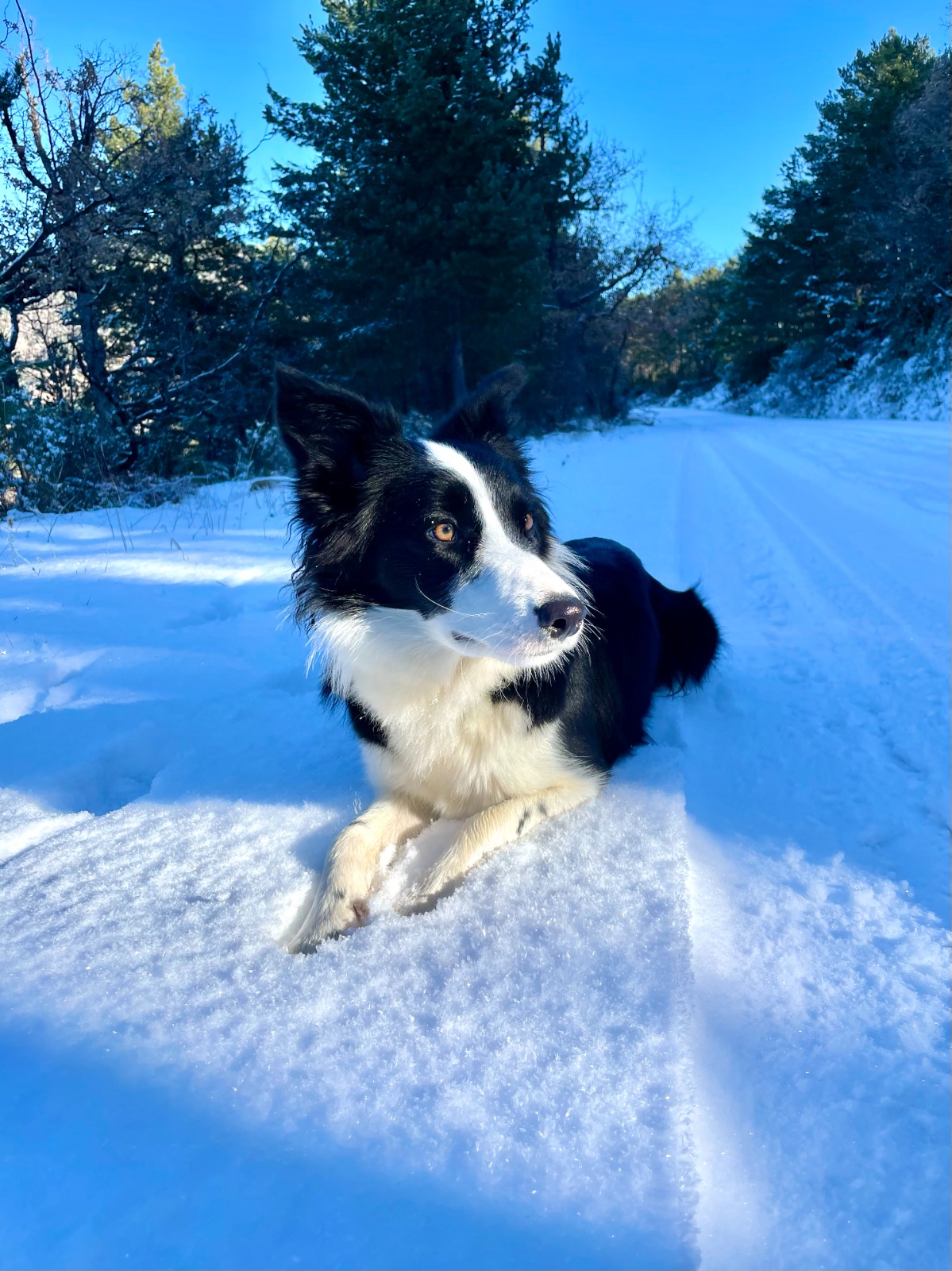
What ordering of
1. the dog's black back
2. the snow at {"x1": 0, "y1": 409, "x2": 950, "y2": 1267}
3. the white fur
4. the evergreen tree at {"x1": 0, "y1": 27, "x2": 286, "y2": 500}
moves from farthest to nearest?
the evergreen tree at {"x1": 0, "y1": 27, "x2": 286, "y2": 500}
the dog's black back
the white fur
the snow at {"x1": 0, "y1": 409, "x2": 950, "y2": 1267}

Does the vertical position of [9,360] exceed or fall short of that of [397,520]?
it exceeds it

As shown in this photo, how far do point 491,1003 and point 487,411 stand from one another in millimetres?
2115

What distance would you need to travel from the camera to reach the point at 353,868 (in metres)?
1.94

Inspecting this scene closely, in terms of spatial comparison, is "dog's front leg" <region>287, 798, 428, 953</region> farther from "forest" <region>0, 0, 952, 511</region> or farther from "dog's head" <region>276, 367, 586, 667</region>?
"forest" <region>0, 0, 952, 511</region>

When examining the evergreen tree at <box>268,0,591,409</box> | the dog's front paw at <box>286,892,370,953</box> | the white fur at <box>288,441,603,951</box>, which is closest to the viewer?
the dog's front paw at <box>286,892,370,953</box>

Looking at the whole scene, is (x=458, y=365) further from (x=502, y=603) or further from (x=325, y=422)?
(x=502, y=603)

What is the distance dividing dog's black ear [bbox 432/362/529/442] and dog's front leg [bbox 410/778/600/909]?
1.41 meters

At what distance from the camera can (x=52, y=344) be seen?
1051 cm

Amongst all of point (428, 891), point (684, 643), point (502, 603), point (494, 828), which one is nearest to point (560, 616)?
point (502, 603)

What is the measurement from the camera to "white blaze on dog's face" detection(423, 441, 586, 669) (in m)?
1.88

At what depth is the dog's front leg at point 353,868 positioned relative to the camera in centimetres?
179

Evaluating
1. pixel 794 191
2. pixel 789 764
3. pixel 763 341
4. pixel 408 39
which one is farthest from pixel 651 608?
pixel 763 341

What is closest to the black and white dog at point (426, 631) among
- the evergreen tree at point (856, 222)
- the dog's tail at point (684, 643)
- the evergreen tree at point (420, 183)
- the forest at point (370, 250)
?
the dog's tail at point (684, 643)

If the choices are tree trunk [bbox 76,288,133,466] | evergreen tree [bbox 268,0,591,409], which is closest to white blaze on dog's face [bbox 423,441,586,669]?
tree trunk [bbox 76,288,133,466]
